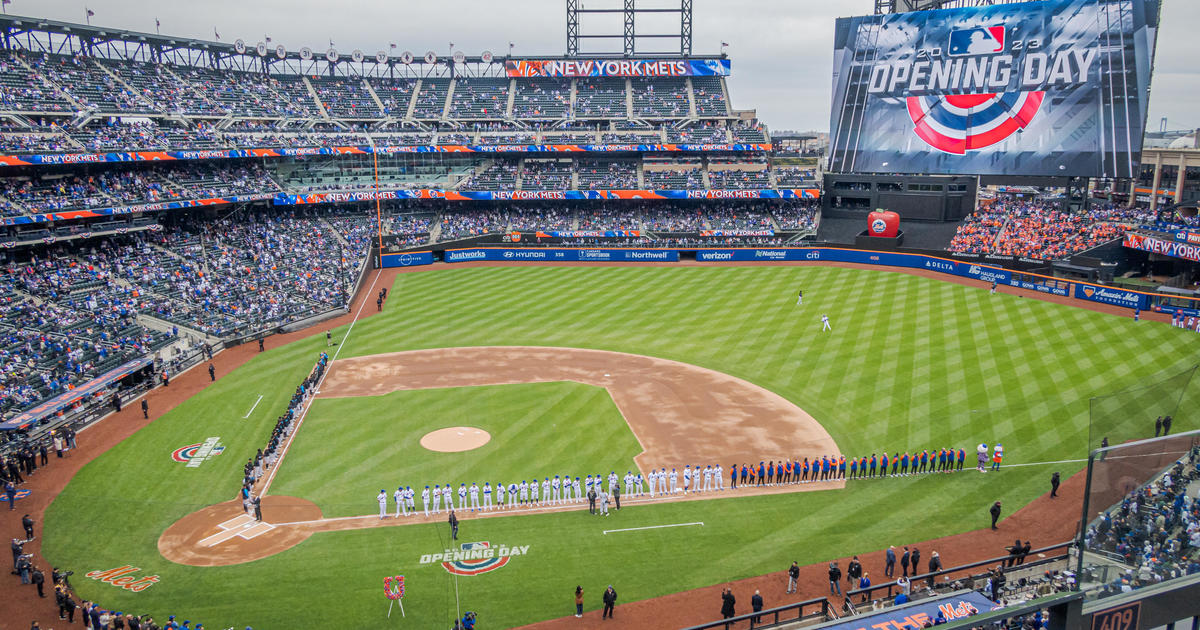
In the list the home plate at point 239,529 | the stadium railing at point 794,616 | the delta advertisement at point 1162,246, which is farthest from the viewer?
the delta advertisement at point 1162,246

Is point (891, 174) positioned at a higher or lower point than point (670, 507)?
higher

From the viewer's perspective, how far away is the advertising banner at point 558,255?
63156 mm

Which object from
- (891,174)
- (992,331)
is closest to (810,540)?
(992,331)

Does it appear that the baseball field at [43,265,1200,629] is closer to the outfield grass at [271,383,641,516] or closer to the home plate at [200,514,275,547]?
the outfield grass at [271,383,641,516]

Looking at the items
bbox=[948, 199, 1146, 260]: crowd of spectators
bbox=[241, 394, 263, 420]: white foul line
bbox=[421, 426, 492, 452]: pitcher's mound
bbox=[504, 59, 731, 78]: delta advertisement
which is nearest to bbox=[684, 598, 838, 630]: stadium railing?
bbox=[421, 426, 492, 452]: pitcher's mound

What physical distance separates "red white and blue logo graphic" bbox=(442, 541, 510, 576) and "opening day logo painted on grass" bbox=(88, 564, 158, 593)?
750 centimetres

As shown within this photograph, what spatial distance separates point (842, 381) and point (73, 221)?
45.8 meters

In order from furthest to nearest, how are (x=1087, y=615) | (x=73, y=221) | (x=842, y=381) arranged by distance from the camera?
(x=73, y=221) → (x=842, y=381) → (x=1087, y=615)

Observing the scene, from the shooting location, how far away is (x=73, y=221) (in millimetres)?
45438

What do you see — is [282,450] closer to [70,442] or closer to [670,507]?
[70,442]

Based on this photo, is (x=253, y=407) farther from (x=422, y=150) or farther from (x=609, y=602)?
(x=422, y=150)

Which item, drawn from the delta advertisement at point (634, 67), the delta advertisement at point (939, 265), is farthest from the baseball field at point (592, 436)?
the delta advertisement at point (634, 67)

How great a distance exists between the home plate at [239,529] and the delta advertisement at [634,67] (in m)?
64.4

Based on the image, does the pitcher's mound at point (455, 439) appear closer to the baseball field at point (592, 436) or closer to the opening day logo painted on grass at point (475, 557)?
the baseball field at point (592, 436)
